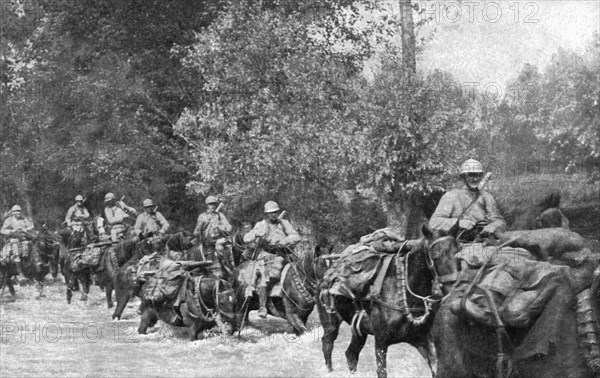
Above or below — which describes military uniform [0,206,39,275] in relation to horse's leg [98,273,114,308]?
above

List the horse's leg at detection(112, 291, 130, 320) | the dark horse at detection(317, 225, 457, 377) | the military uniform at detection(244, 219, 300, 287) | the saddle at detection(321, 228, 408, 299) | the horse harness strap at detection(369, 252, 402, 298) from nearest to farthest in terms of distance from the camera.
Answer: the dark horse at detection(317, 225, 457, 377) < the horse harness strap at detection(369, 252, 402, 298) < the saddle at detection(321, 228, 408, 299) < the military uniform at detection(244, 219, 300, 287) < the horse's leg at detection(112, 291, 130, 320)

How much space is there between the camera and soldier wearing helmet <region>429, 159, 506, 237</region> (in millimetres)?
11180

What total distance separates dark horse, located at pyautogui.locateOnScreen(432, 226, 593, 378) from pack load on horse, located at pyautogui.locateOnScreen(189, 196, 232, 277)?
10.0 m

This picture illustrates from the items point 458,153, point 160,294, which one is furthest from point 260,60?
point 160,294

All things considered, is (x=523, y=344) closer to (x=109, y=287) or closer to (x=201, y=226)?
(x=201, y=226)

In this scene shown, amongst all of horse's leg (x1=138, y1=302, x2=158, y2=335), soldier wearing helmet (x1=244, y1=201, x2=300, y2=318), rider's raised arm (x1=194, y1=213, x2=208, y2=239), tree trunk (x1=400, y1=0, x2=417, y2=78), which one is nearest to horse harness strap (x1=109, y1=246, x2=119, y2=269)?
rider's raised arm (x1=194, y1=213, x2=208, y2=239)

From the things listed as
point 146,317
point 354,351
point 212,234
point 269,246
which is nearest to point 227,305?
point 269,246

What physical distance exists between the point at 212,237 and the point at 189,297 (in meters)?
3.50

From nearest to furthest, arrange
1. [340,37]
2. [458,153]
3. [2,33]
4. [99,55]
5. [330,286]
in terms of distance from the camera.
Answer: [330,286], [458,153], [340,37], [99,55], [2,33]

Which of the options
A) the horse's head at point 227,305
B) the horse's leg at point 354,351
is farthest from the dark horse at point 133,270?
the horse's leg at point 354,351

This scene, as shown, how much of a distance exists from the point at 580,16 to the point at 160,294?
3217 centimetres

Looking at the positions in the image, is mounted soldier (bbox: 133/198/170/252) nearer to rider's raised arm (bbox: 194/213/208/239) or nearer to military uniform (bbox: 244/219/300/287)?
rider's raised arm (bbox: 194/213/208/239)

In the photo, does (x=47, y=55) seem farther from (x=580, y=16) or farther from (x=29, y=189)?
(x=580, y=16)

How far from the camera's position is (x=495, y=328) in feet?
30.9
